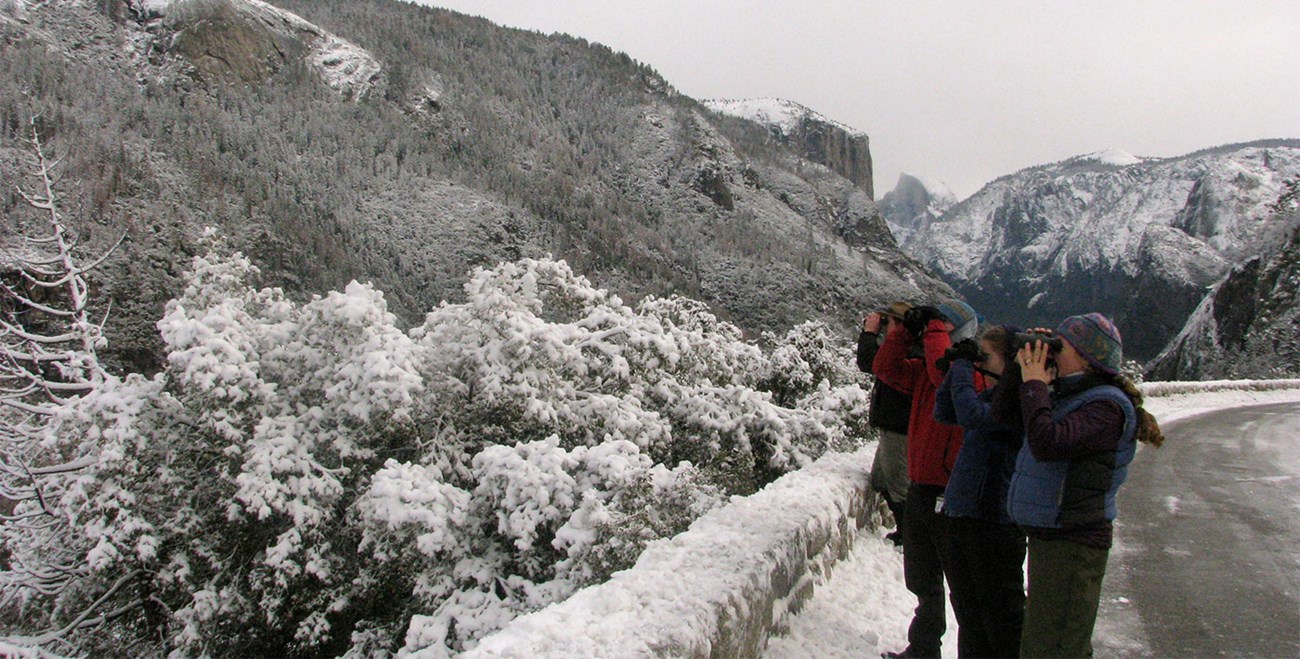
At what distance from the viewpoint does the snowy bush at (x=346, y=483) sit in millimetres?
6492

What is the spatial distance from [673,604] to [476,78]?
131369 millimetres

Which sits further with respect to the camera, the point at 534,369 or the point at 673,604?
the point at 534,369

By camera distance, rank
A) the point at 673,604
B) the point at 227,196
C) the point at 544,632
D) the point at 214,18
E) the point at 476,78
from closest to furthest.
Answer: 1. the point at 544,632
2. the point at 673,604
3. the point at 227,196
4. the point at 214,18
5. the point at 476,78

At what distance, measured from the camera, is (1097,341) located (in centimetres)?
277

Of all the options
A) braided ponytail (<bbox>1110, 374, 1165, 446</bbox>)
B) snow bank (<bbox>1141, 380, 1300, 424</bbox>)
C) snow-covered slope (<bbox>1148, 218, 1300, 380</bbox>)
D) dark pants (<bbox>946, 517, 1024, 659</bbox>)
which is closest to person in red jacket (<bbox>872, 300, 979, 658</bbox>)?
dark pants (<bbox>946, 517, 1024, 659</bbox>)

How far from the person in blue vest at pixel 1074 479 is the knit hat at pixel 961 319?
1.15m

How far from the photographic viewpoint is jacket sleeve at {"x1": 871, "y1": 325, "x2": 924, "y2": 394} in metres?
4.19

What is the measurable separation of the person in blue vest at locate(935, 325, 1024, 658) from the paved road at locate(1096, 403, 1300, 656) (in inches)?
39.8

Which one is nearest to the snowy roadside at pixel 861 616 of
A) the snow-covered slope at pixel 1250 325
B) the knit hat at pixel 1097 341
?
the knit hat at pixel 1097 341

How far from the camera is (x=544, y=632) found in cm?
267

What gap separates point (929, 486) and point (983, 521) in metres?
0.49

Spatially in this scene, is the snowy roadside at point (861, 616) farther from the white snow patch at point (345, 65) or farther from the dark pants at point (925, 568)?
the white snow patch at point (345, 65)

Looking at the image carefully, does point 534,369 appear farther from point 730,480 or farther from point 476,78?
point 476,78

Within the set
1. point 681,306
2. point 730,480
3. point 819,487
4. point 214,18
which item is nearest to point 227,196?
point 214,18
